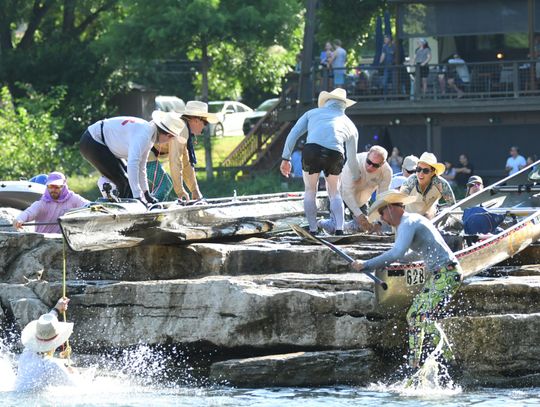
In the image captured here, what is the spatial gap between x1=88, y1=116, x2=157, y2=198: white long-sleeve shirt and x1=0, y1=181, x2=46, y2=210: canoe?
12.5 feet

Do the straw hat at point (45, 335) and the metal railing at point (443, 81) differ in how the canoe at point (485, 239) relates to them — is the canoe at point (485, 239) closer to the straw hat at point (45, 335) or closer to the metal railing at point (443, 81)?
the straw hat at point (45, 335)

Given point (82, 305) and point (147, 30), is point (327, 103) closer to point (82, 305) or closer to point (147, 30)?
point (82, 305)

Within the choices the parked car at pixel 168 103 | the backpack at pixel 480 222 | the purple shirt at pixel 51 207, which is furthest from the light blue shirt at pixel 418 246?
the parked car at pixel 168 103

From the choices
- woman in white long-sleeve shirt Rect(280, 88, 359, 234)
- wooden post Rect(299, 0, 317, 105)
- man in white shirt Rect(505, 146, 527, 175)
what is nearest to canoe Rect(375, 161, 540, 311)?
woman in white long-sleeve shirt Rect(280, 88, 359, 234)

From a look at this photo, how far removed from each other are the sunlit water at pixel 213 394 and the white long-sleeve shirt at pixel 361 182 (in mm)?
3530

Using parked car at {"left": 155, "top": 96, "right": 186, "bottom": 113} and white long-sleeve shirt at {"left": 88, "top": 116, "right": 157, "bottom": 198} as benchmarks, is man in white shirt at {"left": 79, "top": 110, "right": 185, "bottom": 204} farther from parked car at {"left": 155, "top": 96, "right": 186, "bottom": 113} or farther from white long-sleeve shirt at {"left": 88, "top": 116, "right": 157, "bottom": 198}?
parked car at {"left": 155, "top": 96, "right": 186, "bottom": 113}

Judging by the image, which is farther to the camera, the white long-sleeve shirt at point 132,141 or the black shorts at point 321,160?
the black shorts at point 321,160

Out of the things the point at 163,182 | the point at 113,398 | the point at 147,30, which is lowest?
the point at 113,398

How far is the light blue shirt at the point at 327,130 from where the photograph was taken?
15914 mm

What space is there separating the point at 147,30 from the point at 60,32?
7.08m

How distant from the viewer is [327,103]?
1630cm

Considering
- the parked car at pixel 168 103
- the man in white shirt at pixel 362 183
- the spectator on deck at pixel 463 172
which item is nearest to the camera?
the man in white shirt at pixel 362 183

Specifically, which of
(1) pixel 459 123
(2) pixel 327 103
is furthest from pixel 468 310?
(1) pixel 459 123

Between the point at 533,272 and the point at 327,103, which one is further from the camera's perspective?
the point at 327,103
